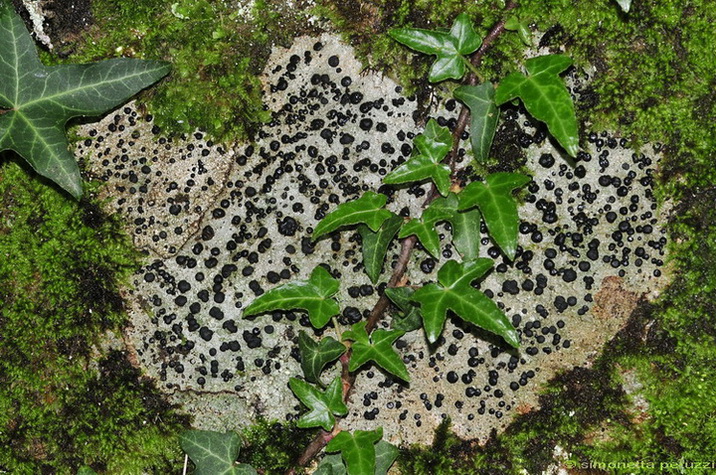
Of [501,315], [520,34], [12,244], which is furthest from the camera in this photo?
[12,244]

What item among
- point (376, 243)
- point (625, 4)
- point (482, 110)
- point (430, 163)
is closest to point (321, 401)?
point (376, 243)

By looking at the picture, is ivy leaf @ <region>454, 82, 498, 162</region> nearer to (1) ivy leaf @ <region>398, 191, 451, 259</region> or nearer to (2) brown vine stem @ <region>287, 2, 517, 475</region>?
(2) brown vine stem @ <region>287, 2, 517, 475</region>

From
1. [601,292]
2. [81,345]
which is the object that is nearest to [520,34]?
[601,292]

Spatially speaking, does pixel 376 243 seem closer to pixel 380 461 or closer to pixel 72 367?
pixel 380 461

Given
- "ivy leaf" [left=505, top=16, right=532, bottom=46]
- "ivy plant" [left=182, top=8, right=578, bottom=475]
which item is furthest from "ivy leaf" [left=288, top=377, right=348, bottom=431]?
"ivy leaf" [left=505, top=16, right=532, bottom=46]

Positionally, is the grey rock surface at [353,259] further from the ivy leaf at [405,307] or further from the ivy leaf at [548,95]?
the ivy leaf at [548,95]

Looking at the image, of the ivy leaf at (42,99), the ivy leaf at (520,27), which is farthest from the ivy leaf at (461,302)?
the ivy leaf at (42,99)

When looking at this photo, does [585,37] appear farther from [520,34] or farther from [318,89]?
[318,89]
